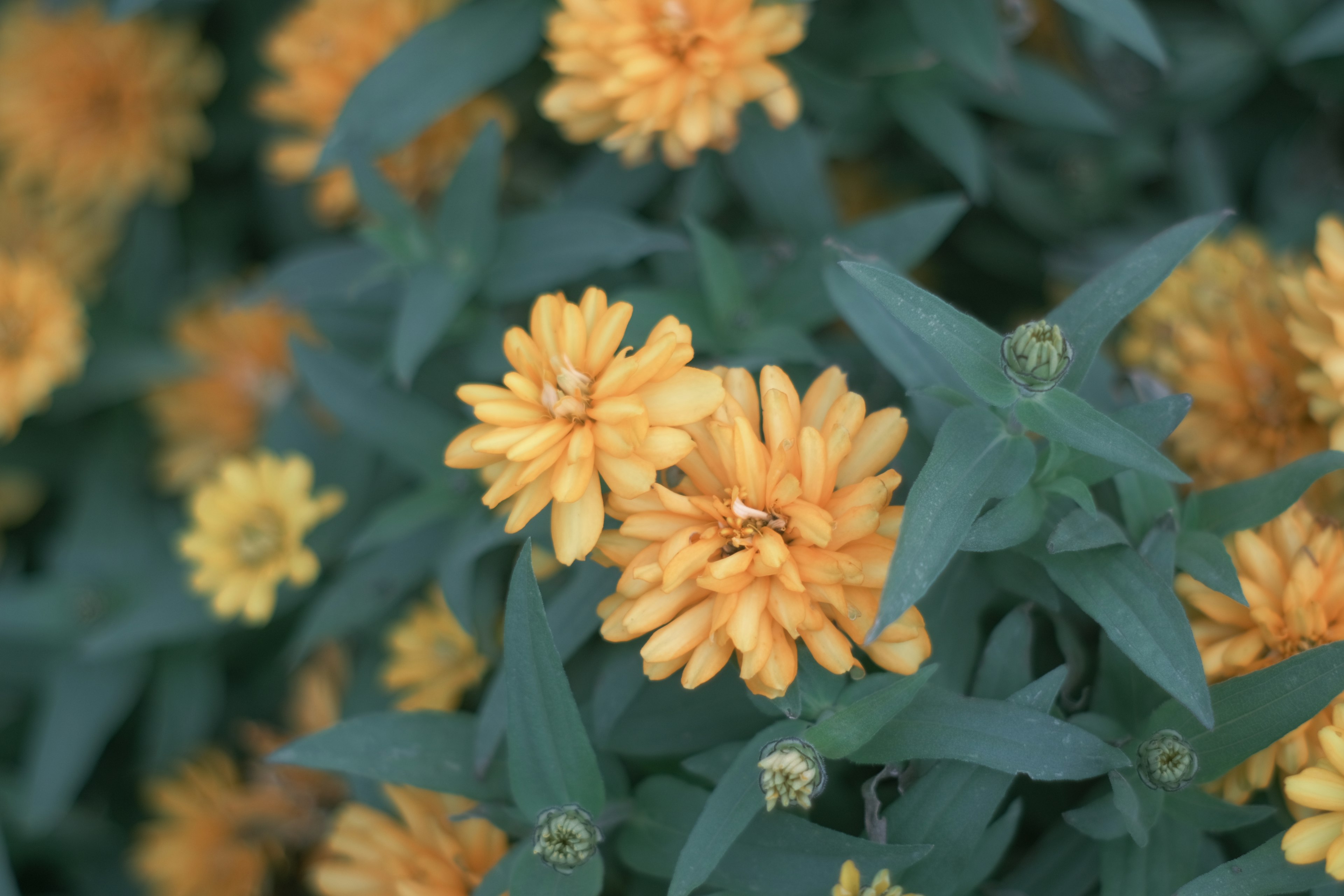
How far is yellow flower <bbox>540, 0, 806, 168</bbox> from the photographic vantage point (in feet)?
2.82

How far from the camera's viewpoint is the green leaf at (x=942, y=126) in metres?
1.02

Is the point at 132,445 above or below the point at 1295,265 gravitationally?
below

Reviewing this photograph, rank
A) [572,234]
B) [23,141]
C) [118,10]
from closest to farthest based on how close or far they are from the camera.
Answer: [572,234]
[118,10]
[23,141]

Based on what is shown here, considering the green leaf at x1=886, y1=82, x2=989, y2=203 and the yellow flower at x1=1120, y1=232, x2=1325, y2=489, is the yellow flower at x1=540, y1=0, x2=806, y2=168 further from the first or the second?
the yellow flower at x1=1120, y1=232, x2=1325, y2=489

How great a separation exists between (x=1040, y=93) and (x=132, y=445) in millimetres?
1314

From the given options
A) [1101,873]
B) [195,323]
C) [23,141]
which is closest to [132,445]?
[195,323]

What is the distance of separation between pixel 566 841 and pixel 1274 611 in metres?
0.54

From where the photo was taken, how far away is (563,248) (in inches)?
38.9

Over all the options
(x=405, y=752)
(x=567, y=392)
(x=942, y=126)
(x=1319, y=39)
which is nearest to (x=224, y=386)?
Result: (x=405, y=752)

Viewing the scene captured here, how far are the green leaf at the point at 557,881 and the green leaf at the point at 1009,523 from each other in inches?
14.0

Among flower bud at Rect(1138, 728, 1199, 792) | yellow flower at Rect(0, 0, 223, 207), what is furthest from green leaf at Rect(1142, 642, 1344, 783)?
yellow flower at Rect(0, 0, 223, 207)

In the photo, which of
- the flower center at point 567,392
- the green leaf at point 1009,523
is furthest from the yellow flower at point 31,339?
the green leaf at point 1009,523

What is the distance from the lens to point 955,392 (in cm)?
71

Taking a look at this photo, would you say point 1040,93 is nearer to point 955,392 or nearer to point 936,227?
point 936,227
